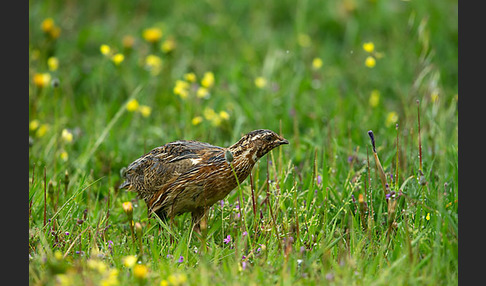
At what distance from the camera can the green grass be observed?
14.8 feet

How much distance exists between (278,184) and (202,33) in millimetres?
4625

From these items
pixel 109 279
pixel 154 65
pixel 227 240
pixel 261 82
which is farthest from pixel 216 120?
pixel 109 279

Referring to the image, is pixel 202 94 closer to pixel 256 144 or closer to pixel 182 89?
pixel 182 89

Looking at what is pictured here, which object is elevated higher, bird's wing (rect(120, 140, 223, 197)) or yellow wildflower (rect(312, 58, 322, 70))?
yellow wildflower (rect(312, 58, 322, 70))


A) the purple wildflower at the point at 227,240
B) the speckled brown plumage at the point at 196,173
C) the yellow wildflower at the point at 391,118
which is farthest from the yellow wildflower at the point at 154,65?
the purple wildflower at the point at 227,240

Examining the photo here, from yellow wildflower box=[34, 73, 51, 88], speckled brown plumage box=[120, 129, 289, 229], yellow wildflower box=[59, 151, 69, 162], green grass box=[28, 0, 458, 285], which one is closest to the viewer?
green grass box=[28, 0, 458, 285]

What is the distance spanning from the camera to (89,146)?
6.64 m

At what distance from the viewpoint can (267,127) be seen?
24.3ft

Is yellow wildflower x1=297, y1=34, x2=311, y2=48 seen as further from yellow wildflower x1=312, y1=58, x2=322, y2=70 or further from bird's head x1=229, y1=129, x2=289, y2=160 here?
bird's head x1=229, y1=129, x2=289, y2=160

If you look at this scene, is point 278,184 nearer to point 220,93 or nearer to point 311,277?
point 311,277

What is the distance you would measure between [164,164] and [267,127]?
7.35ft

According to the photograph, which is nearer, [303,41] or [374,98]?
[374,98]

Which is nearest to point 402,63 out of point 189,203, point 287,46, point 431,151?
point 287,46

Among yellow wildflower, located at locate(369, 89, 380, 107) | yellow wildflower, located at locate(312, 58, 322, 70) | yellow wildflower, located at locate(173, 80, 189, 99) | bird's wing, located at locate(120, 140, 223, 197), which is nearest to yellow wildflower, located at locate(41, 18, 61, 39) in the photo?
yellow wildflower, located at locate(173, 80, 189, 99)
